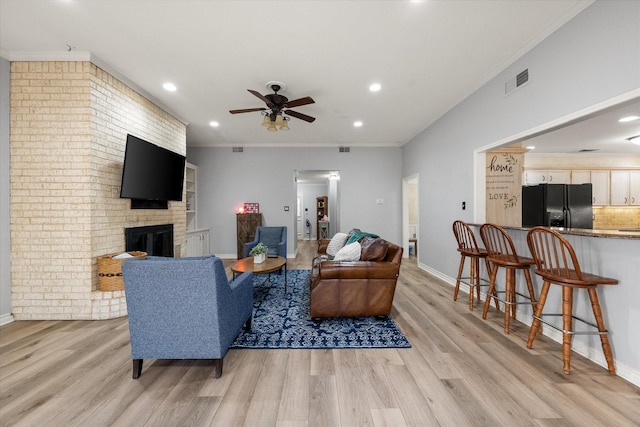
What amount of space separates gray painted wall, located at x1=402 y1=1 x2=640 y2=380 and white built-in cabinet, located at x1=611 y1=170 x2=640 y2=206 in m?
4.79

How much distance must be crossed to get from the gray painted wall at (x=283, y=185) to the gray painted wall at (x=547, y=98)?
2013 mm

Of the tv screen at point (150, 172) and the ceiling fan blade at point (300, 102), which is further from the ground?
the ceiling fan blade at point (300, 102)

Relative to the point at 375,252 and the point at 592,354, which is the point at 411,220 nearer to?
the point at 375,252

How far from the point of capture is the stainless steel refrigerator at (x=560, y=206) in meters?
3.54

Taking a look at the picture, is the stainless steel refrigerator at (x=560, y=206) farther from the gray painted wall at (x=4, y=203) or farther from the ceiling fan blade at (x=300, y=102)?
the gray painted wall at (x=4, y=203)

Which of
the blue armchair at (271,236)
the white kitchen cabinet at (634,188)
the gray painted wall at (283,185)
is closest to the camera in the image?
the blue armchair at (271,236)

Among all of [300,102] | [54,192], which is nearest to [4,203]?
[54,192]

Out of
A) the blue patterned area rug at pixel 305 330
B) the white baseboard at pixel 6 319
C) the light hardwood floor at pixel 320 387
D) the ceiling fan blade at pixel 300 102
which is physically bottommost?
the light hardwood floor at pixel 320 387

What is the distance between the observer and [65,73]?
2.99 meters

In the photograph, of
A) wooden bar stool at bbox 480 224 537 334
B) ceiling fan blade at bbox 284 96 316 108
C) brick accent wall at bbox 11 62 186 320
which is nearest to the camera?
wooden bar stool at bbox 480 224 537 334

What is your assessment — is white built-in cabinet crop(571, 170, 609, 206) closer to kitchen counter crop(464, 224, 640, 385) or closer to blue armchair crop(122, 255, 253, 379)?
kitchen counter crop(464, 224, 640, 385)

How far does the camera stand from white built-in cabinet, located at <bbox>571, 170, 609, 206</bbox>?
19.6ft

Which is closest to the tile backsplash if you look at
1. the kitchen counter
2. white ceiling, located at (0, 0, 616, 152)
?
white ceiling, located at (0, 0, 616, 152)

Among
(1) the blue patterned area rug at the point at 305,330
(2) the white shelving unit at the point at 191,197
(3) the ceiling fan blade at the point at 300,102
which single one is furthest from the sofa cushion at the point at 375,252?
(2) the white shelving unit at the point at 191,197
